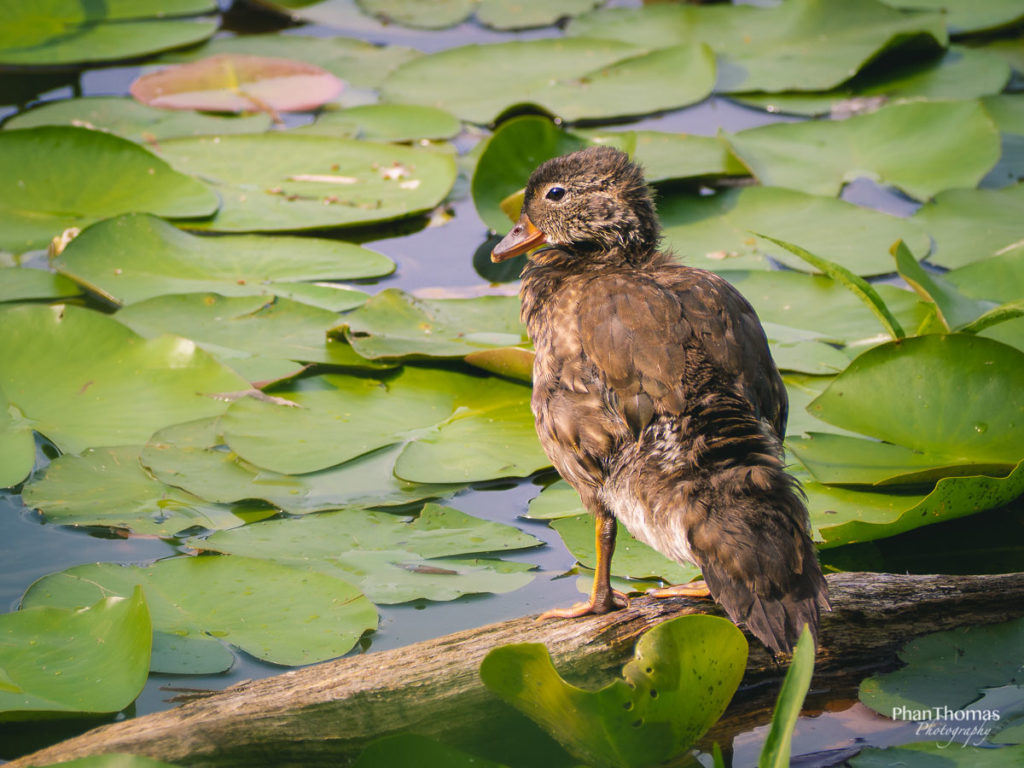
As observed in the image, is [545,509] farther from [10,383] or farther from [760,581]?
[10,383]

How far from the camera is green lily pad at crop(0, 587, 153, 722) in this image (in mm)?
2834

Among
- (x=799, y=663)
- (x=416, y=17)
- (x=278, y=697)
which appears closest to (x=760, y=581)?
(x=799, y=663)

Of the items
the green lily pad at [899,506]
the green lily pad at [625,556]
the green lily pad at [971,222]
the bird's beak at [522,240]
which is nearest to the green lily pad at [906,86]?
the green lily pad at [971,222]

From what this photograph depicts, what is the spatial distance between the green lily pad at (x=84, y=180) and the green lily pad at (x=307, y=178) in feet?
0.70

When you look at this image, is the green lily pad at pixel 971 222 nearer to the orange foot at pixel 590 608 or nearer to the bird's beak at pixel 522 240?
the bird's beak at pixel 522 240

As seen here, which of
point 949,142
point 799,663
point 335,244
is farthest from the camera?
point 949,142

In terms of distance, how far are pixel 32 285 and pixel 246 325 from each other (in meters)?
1.07

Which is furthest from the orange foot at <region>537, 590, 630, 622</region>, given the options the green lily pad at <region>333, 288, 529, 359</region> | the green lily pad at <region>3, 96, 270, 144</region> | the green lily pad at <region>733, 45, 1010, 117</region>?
the green lily pad at <region>733, 45, 1010, 117</region>

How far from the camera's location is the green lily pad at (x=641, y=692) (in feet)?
8.04

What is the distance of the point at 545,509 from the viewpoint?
12.7 feet

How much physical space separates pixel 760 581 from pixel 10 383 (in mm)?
A: 2994

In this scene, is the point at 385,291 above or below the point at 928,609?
above

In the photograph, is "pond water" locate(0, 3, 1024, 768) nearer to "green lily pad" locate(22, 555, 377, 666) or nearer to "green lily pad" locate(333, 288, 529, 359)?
"green lily pad" locate(22, 555, 377, 666)

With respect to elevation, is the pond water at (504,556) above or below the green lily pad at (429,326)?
below
